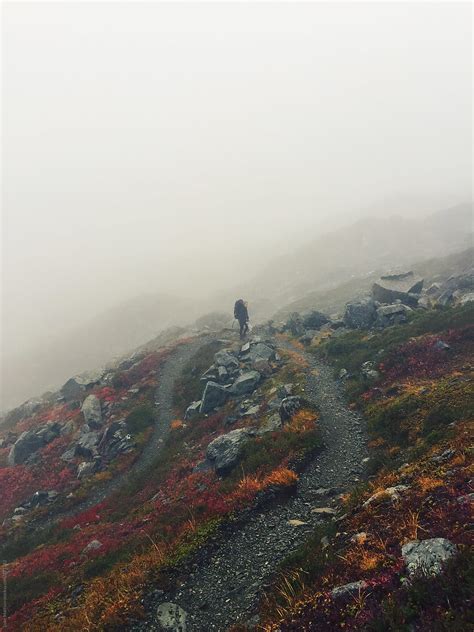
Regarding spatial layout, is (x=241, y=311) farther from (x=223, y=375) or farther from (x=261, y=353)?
(x=223, y=375)

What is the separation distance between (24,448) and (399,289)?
3889 cm

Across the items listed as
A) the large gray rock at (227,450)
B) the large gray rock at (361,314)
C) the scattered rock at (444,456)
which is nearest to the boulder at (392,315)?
the large gray rock at (361,314)

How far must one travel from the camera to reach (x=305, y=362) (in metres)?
28.9

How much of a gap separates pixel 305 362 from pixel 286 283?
75511 mm

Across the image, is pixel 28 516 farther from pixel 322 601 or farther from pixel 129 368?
pixel 322 601

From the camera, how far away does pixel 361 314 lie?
1287 inches

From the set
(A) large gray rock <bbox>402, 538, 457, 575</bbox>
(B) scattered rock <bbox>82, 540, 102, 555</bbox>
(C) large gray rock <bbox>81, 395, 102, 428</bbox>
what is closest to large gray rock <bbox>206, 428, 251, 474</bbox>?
(B) scattered rock <bbox>82, 540, 102, 555</bbox>

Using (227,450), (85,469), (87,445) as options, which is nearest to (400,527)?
(227,450)

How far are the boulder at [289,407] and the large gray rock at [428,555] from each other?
39.5 feet

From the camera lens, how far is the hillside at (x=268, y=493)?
8.47 m

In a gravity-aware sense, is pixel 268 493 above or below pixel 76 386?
below

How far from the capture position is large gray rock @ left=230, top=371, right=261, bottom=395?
1069 inches

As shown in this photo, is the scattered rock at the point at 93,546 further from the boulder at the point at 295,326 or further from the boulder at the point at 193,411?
the boulder at the point at 295,326

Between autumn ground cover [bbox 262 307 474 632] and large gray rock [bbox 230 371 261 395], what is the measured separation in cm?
939
